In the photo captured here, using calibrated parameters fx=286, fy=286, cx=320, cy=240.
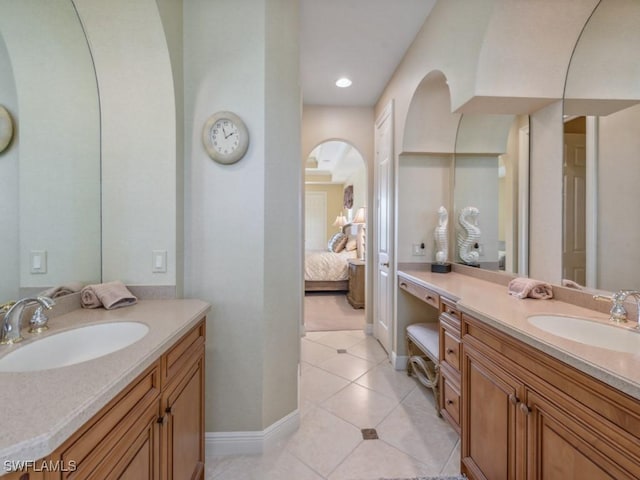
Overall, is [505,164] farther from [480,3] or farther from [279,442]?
[279,442]

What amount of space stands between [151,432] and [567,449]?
1.30 meters

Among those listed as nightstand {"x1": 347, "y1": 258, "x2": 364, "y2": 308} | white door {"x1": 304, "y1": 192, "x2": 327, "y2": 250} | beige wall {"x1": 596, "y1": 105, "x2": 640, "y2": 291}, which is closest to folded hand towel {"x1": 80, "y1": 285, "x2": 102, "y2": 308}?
beige wall {"x1": 596, "y1": 105, "x2": 640, "y2": 291}

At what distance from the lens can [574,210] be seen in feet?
4.83

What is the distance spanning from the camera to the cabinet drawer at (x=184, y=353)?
1.05 meters

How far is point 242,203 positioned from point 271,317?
2.27 feet

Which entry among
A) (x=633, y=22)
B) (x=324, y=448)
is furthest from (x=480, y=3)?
(x=324, y=448)

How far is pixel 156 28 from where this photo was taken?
1464 mm

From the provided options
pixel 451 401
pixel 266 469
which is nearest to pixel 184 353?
pixel 266 469

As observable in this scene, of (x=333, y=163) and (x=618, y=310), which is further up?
(x=333, y=163)

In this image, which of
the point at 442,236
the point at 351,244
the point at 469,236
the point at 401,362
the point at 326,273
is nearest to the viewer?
the point at 469,236

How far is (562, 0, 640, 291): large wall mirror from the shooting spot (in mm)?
1236

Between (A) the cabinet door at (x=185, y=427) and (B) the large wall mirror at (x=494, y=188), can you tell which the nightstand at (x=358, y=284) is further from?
(A) the cabinet door at (x=185, y=427)

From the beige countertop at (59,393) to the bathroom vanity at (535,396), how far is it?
123 cm

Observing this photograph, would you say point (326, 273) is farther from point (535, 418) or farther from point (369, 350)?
point (535, 418)
